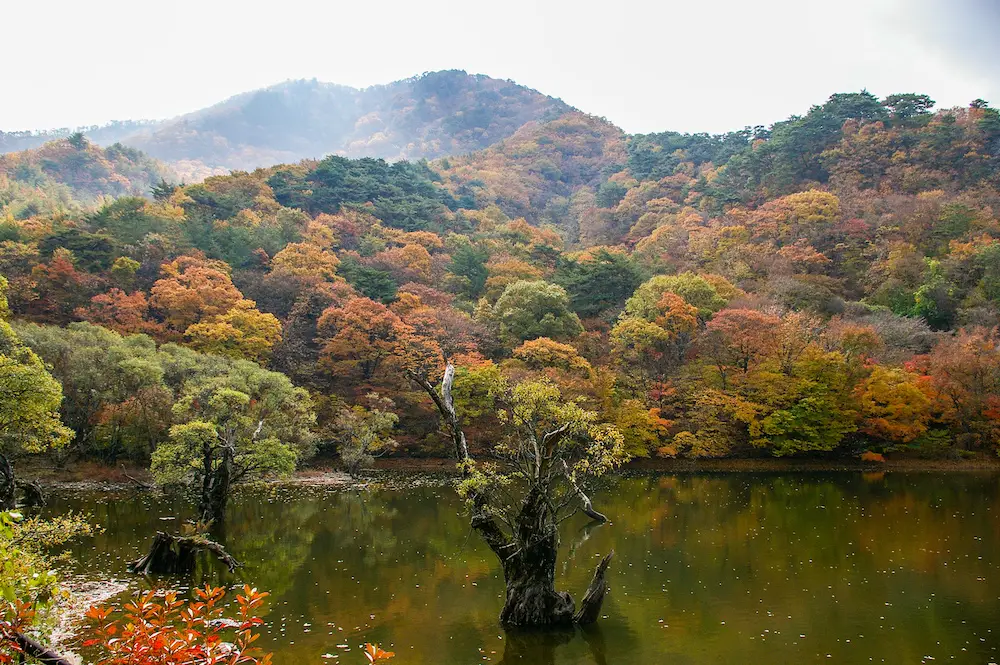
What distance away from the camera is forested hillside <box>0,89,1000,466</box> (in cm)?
3503

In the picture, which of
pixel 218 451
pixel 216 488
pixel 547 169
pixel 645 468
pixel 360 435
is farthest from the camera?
pixel 547 169

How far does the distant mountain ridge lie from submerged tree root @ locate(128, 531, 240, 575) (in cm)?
11393

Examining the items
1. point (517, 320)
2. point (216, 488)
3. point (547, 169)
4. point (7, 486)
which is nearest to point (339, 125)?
point (547, 169)

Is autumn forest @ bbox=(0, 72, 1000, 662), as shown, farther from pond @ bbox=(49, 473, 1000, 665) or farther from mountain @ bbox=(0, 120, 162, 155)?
mountain @ bbox=(0, 120, 162, 155)

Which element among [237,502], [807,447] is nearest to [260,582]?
[237,502]

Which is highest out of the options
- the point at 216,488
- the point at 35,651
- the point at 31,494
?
the point at 35,651

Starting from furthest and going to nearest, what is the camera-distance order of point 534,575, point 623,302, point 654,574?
point 623,302, point 654,574, point 534,575

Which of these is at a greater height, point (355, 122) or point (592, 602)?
point (355, 122)

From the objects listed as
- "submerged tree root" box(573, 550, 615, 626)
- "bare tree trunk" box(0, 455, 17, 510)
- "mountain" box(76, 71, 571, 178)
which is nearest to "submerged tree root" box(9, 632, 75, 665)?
"submerged tree root" box(573, 550, 615, 626)

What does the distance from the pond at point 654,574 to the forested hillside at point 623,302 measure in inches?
254

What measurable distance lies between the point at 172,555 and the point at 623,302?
3818 cm

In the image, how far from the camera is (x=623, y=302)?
49.2 m

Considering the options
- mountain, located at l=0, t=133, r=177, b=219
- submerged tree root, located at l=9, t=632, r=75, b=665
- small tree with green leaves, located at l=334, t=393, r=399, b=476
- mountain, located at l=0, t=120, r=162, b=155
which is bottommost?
small tree with green leaves, located at l=334, t=393, r=399, b=476

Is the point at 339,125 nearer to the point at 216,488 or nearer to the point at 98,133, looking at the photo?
the point at 98,133
